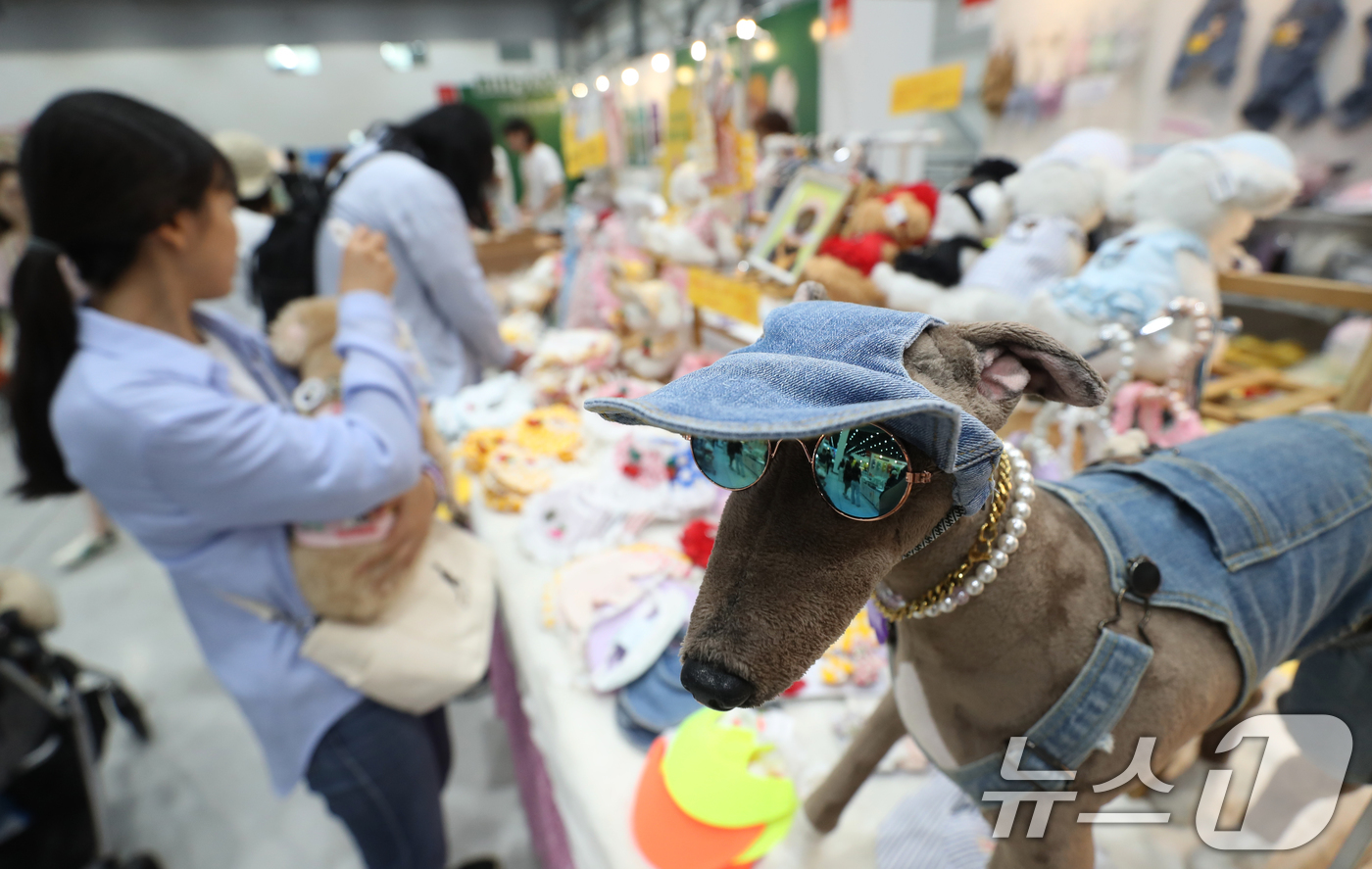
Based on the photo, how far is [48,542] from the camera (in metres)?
2.83

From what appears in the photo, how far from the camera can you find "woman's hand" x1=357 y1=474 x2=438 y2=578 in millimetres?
933

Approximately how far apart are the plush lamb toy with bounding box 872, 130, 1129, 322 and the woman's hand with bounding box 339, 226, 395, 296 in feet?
2.65

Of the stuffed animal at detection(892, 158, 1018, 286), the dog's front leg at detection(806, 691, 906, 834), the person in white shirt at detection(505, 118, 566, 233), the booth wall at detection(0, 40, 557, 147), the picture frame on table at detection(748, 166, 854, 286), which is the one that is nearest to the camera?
the dog's front leg at detection(806, 691, 906, 834)

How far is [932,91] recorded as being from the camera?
4.46 feet

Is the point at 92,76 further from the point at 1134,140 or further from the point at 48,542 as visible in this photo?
the point at 1134,140

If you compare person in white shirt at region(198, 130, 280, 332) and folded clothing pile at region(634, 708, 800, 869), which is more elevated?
person in white shirt at region(198, 130, 280, 332)

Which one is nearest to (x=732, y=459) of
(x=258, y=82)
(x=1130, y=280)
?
(x=1130, y=280)

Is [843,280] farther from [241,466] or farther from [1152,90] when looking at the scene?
[1152,90]

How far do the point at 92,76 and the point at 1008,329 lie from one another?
25.0ft

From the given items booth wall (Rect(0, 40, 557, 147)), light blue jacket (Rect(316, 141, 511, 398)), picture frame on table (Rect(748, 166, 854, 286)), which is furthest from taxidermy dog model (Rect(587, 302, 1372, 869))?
booth wall (Rect(0, 40, 557, 147))

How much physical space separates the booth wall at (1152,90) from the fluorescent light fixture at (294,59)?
622 centimetres

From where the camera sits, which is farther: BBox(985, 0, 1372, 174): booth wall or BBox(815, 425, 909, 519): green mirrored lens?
BBox(985, 0, 1372, 174): booth wall

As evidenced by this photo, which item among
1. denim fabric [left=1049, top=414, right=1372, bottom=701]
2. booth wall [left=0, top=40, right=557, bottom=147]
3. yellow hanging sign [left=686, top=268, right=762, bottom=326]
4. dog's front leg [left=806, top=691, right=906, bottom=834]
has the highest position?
booth wall [left=0, top=40, right=557, bottom=147]
